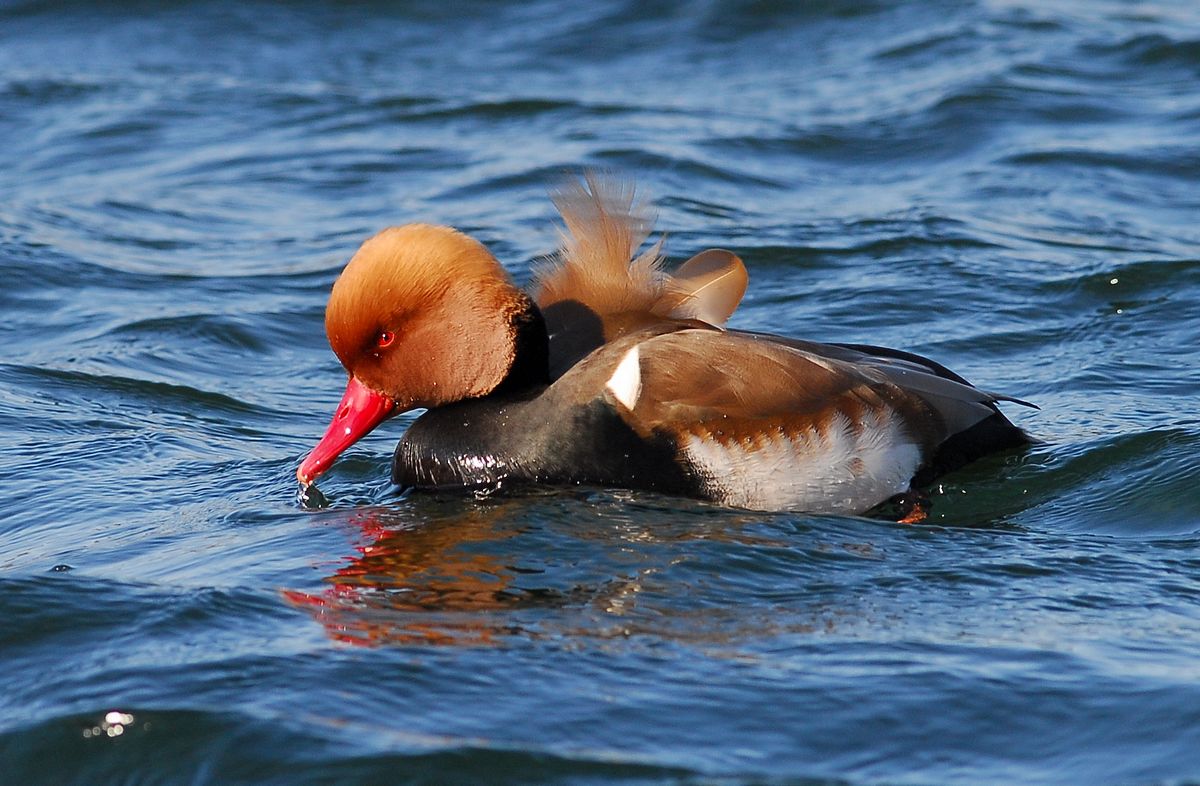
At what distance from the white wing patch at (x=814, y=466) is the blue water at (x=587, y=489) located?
0.57 feet

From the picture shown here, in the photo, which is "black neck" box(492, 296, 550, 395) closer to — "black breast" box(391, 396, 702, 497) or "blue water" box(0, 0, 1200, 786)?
"black breast" box(391, 396, 702, 497)

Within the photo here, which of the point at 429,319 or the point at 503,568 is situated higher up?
the point at 429,319

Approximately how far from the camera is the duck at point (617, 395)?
18.3 feet

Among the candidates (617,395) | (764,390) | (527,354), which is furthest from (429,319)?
(764,390)

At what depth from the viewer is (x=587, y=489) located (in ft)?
18.5

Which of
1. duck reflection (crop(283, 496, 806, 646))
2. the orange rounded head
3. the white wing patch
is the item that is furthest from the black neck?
the white wing patch

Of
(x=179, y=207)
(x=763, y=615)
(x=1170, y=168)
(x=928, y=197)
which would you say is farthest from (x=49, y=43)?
(x=763, y=615)

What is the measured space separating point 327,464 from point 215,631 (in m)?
1.29

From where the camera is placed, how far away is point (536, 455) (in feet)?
18.6

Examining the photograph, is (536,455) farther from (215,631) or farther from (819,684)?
(819,684)

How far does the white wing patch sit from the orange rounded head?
2.43ft

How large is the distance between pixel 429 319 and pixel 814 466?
1413mm

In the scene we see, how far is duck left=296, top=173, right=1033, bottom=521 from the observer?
18.3ft

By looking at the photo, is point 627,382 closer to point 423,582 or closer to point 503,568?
point 503,568
